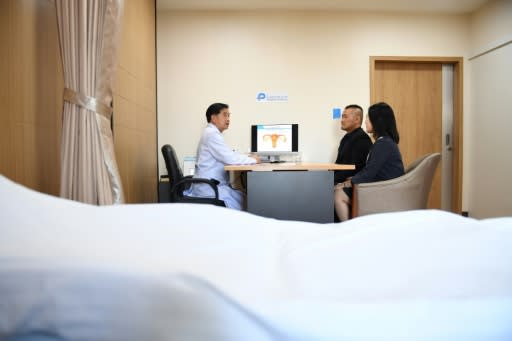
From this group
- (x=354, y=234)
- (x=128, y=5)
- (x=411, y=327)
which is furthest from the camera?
(x=128, y=5)

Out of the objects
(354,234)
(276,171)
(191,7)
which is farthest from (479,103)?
(354,234)

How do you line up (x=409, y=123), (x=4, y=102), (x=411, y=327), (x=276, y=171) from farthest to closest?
(x=409, y=123), (x=276, y=171), (x=4, y=102), (x=411, y=327)

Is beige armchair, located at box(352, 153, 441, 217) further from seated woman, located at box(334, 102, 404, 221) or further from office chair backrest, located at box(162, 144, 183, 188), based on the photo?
office chair backrest, located at box(162, 144, 183, 188)

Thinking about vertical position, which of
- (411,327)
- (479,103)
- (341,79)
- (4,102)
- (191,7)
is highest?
(191,7)

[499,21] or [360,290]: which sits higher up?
[499,21]

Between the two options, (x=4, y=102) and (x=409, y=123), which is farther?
(x=409, y=123)

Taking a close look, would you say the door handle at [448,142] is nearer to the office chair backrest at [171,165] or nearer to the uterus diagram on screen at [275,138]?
the uterus diagram on screen at [275,138]

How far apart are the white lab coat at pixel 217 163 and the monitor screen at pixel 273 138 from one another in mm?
811

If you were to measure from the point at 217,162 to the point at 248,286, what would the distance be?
2886 millimetres

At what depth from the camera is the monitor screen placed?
4.08m

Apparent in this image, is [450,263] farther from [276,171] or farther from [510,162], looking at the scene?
[510,162]

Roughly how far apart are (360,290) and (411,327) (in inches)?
3.1

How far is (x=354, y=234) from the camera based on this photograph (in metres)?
0.70

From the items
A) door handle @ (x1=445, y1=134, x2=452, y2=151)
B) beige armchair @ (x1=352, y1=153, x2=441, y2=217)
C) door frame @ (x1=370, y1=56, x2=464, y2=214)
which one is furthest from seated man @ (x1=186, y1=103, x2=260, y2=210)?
door handle @ (x1=445, y1=134, x2=452, y2=151)
